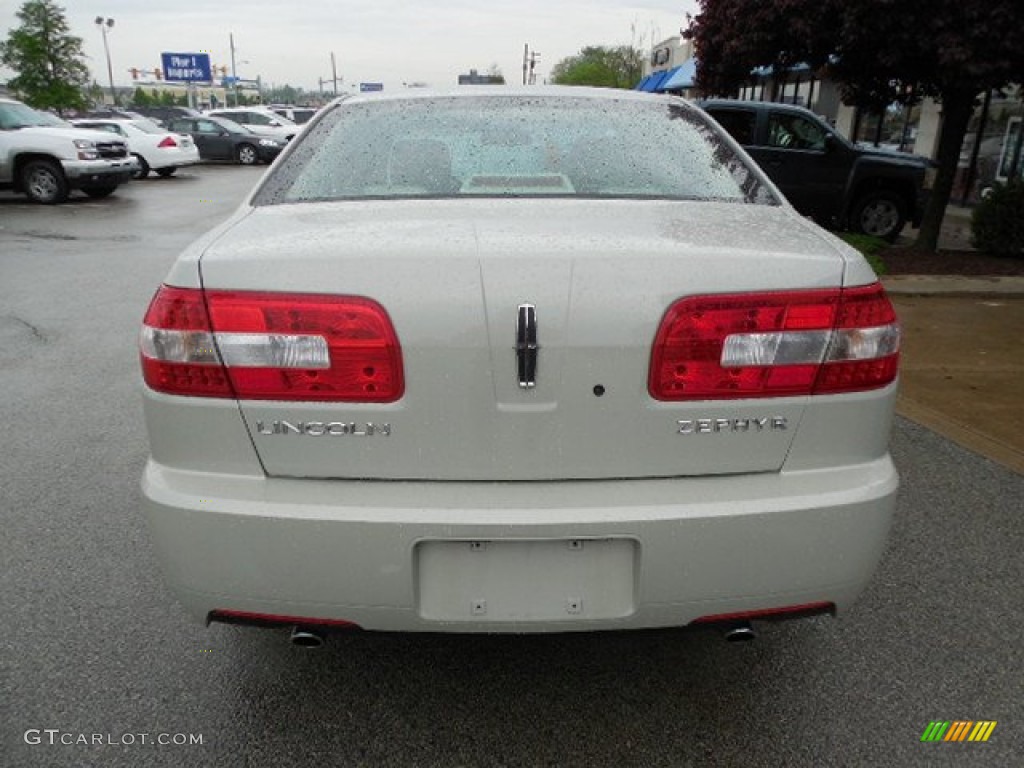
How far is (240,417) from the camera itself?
5.90ft

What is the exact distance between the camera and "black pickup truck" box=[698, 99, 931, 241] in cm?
1134

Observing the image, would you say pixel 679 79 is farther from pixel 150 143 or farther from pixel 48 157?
pixel 48 157

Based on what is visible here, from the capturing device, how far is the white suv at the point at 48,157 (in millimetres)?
14422

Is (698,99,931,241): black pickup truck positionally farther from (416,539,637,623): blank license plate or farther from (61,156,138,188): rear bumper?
(61,156,138,188): rear bumper

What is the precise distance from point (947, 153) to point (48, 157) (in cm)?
1431

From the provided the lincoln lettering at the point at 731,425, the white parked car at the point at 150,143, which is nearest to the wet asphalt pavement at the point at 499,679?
the lincoln lettering at the point at 731,425

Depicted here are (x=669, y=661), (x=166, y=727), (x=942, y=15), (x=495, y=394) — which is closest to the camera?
(x=495, y=394)

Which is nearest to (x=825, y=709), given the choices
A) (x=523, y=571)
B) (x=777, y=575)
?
(x=777, y=575)

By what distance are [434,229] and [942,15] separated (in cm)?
810

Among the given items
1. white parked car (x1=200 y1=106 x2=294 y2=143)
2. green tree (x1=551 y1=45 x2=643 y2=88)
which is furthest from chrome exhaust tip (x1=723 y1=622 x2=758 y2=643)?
green tree (x1=551 y1=45 x2=643 y2=88)

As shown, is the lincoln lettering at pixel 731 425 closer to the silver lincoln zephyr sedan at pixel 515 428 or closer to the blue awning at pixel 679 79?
the silver lincoln zephyr sedan at pixel 515 428

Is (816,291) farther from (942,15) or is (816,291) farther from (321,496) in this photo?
(942,15)

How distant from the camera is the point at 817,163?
11336mm

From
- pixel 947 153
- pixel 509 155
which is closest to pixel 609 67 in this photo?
pixel 947 153
